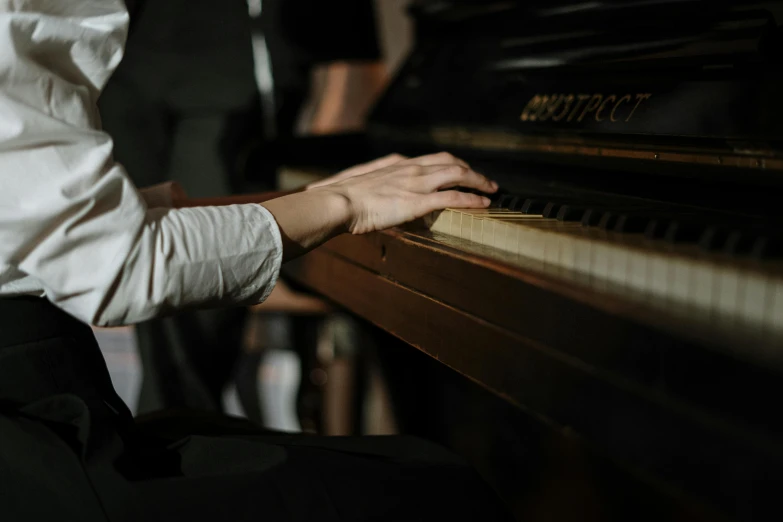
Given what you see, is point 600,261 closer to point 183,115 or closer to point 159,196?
point 159,196

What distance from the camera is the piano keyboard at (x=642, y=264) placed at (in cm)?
59

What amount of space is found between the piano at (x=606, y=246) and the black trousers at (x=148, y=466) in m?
0.12

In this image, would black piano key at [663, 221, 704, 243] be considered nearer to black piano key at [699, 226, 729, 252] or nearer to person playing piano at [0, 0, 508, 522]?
black piano key at [699, 226, 729, 252]

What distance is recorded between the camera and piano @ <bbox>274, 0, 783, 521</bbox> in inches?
23.1

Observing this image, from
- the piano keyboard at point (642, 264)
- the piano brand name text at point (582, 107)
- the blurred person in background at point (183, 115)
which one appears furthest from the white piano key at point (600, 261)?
the blurred person in background at point (183, 115)

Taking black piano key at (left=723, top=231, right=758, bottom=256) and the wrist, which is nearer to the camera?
black piano key at (left=723, top=231, right=758, bottom=256)

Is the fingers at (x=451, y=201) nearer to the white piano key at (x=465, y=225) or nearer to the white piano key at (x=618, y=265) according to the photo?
the white piano key at (x=465, y=225)

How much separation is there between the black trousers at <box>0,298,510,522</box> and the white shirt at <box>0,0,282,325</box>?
3.2 inches

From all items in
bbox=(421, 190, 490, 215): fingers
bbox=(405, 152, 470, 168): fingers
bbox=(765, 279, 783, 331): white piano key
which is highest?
bbox=(405, 152, 470, 168): fingers

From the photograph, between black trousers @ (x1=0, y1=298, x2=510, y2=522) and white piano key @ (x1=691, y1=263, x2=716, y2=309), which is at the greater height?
white piano key @ (x1=691, y1=263, x2=716, y2=309)

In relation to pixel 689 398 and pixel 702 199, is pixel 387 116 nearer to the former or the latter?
pixel 702 199

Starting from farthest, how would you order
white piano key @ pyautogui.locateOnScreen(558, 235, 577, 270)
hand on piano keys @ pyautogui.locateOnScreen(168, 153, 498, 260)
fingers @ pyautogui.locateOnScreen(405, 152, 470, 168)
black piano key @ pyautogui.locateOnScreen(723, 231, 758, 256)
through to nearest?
fingers @ pyautogui.locateOnScreen(405, 152, 470, 168)
hand on piano keys @ pyautogui.locateOnScreen(168, 153, 498, 260)
white piano key @ pyautogui.locateOnScreen(558, 235, 577, 270)
black piano key @ pyautogui.locateOnScreen(723, 231, 758, 256)

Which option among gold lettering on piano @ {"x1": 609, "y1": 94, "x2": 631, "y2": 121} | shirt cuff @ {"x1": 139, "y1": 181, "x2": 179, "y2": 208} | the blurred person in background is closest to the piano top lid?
gold lettering on piano @ {"x1": 609, "y1": 94, "x2": 631, "y2": 121}

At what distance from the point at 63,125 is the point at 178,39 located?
→ 4.73 feet
